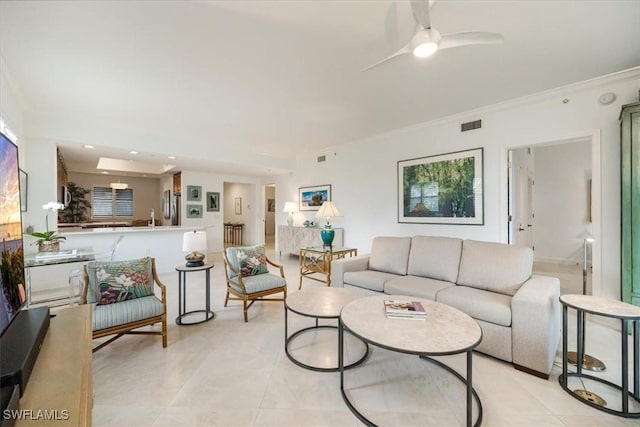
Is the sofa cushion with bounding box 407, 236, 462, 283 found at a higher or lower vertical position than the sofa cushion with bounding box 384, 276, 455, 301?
higher

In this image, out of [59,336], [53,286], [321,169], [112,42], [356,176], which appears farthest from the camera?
[321,169]

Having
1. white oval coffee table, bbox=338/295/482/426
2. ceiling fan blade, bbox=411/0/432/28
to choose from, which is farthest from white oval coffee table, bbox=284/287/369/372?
ceiling fan blade, bbox=411/0/432/28

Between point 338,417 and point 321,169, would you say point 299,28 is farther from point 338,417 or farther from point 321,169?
point 321,169

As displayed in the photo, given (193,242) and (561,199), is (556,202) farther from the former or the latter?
(193,242)

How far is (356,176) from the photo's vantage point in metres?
5.65

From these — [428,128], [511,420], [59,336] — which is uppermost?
[428,128]

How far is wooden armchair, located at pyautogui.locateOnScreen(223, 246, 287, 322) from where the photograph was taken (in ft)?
9.95

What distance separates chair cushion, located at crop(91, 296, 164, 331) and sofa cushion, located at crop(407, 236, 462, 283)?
2737 mm

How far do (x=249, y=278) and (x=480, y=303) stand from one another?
2.39 metres

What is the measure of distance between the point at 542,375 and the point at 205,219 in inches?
302

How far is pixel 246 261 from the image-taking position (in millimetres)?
3324

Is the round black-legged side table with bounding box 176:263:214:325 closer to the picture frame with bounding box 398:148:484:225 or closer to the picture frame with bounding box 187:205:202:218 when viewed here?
the picture frame with bounding box 398:148:484:225

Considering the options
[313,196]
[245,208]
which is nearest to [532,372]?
[313,196]

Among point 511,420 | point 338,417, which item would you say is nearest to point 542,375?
point 511,420
